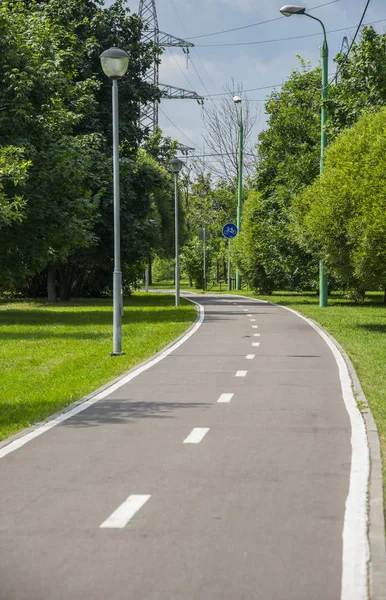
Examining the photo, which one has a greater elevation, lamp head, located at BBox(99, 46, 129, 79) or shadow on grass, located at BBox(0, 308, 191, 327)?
lamp head, located at BBox(99, 46, 129, 79)

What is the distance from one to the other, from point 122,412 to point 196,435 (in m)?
1.76

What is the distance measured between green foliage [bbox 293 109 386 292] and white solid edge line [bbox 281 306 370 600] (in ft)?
40.9

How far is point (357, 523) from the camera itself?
19.0ft

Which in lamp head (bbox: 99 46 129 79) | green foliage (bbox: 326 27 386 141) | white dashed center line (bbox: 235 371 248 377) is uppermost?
green foliage (bbox: 326 27 386 141)

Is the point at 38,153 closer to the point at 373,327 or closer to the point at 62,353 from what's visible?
the point at 62,353

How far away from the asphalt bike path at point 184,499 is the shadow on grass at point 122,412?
2 cm

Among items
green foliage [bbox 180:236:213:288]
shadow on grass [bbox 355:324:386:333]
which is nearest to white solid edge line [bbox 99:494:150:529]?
shadow on grass [bbox 355:324:386:333]

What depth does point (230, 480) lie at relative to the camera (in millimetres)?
6977

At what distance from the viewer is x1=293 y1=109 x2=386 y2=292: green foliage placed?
21.8 meters

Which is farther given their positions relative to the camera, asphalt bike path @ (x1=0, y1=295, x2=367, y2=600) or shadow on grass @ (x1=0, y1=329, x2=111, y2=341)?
shadow on grass @ (x1=0, y1=329, x2=111, y2=341)

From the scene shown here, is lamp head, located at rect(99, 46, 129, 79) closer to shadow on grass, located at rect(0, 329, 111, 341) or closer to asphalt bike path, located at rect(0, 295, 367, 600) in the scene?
shadow on grass, located at rect(0, 329, 111, 341)

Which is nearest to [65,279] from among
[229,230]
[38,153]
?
[229,230]

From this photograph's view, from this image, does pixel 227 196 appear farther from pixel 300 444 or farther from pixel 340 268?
pixel 300 444

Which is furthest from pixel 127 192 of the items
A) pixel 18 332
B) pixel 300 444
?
pixel 300 444
